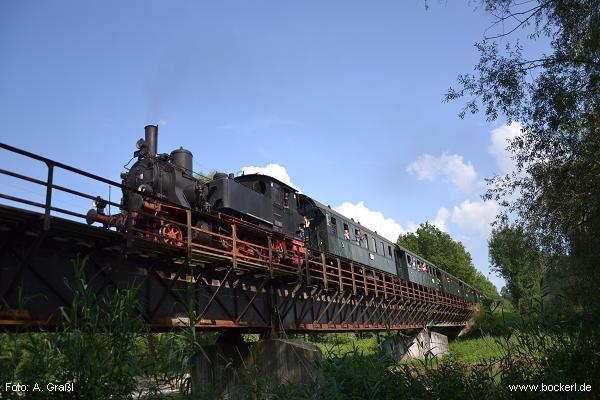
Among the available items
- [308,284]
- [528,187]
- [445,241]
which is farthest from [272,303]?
[445,241]

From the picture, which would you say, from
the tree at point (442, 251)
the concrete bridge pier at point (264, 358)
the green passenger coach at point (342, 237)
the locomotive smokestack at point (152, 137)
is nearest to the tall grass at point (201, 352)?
the concrete bridge pier at point (264, 358)

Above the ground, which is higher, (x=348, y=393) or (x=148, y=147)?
(x=148, y=147)

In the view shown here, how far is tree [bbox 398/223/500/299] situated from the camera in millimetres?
68500

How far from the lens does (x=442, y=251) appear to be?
70.6 meters

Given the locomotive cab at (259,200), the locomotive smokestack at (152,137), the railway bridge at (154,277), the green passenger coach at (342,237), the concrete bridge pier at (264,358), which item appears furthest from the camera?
the green passenger coach at (342,237)

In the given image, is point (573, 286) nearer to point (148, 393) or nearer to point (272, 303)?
point (272, 303)

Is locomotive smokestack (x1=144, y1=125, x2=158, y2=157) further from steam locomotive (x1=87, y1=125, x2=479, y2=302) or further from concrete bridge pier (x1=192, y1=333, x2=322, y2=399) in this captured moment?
concrete bridge pier (x1=192, y1=333, x2=322, y2=399)

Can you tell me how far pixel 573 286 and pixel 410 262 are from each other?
1514cm

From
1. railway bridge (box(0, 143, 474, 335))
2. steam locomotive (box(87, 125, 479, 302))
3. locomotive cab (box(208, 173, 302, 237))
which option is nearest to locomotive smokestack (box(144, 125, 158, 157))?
steam locomotive (box(87, 125, 479, 302))

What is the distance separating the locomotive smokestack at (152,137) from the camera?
14510 millimetres

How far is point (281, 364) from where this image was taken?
412 inches

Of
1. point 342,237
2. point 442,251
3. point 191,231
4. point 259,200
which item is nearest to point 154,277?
point 191,231

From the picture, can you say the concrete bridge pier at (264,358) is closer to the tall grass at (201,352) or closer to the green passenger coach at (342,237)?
the tall grass at (201,352)

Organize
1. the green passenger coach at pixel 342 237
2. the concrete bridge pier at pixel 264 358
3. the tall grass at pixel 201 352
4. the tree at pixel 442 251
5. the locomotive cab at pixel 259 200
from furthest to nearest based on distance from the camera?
the tree at pixel 442 251
the green passenger coach at pixel 342 237
the locomotive cab at pixel 259 200
the concrete bridge pier at pixel 264 358
the tall grass at pixel 201 352
